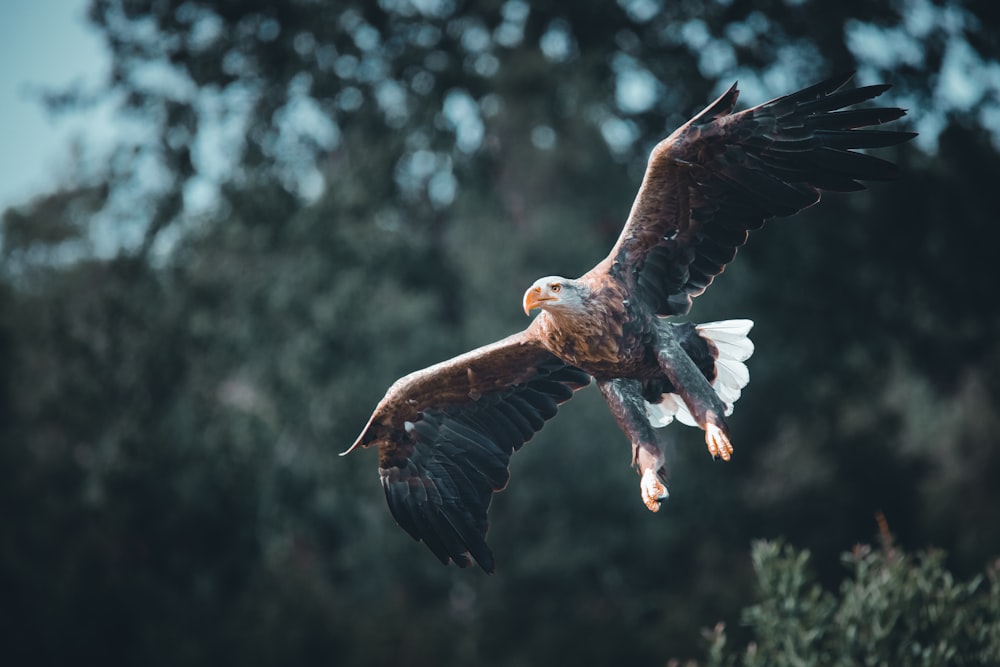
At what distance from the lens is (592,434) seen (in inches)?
600

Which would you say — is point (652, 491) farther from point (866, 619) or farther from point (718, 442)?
point (866, 619)

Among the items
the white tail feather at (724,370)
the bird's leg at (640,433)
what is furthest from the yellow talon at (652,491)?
the white tail feather at (724,370)

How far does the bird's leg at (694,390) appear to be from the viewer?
16.0 feet

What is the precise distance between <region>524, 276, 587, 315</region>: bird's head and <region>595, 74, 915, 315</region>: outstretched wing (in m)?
0.33

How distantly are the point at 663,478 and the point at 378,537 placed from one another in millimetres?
10723

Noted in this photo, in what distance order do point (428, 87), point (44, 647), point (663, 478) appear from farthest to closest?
point (428, 87), point (44, 647), point (663, 478)

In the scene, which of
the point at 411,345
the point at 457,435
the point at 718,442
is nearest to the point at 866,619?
the point at 718,442

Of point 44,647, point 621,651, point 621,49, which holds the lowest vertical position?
point 621,651

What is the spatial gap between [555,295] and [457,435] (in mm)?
1373

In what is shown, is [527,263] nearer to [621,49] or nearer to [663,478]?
[621,49]

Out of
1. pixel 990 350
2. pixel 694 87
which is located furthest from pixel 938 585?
pixel 990 350

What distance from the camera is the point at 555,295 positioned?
5.10 m

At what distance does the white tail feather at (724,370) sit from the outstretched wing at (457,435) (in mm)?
490

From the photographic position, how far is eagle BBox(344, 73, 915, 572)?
16.8 feet
